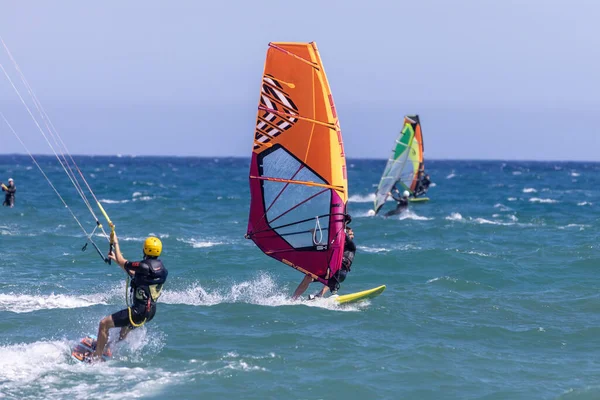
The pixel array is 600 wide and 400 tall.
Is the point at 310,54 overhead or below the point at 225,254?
overhead

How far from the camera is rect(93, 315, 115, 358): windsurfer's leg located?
9.02 metres

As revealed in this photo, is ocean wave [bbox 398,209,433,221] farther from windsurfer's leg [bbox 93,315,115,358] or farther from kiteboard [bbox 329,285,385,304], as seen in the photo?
windsurfer's leg [bbox 93,315,115,358]

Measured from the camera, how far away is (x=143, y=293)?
8977 mm

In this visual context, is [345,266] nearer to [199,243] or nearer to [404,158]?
[199,243]

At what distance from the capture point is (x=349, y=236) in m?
12.4

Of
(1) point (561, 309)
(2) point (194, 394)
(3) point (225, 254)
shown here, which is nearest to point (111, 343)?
(2) point (194, 394)

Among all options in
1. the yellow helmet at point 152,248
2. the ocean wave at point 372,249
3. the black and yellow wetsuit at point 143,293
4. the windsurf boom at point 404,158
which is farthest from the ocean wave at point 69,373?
the windsurf boom at point 404,158

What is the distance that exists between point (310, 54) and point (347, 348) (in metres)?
3.88

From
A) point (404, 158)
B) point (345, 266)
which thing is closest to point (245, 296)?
point (345, 266)

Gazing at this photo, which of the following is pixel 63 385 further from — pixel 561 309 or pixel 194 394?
pixel 561 309

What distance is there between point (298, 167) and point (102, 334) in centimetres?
397

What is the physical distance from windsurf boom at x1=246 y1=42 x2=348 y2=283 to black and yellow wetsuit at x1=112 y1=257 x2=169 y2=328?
10.8ft

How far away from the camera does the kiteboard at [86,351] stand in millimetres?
9211

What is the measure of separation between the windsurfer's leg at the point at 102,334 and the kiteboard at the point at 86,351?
83 millimetres
